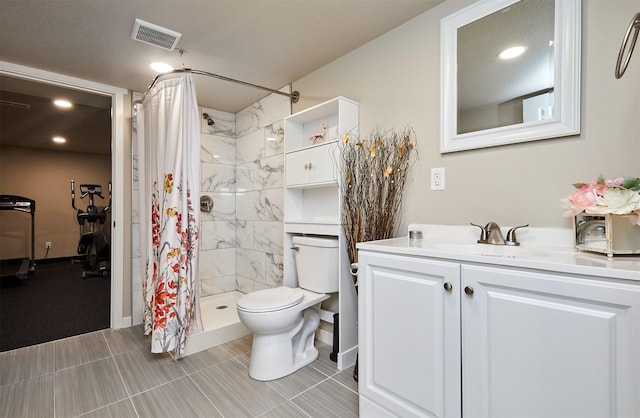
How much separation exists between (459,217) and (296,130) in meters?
1.53

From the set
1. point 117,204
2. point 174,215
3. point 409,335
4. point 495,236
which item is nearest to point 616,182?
point 495,236

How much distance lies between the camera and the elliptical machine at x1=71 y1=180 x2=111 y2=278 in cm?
403

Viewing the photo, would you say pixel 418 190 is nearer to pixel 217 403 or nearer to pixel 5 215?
pixel 217 403

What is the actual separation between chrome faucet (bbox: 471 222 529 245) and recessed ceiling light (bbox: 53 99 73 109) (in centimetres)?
384

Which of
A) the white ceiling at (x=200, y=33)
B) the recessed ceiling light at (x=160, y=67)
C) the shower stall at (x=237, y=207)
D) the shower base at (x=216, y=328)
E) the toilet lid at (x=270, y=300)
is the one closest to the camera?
the white ceiling at (x=200, y=33)

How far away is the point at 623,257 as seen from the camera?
97cm

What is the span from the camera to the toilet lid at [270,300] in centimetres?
179

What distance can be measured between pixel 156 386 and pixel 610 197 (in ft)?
7.81

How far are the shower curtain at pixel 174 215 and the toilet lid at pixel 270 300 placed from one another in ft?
1.63

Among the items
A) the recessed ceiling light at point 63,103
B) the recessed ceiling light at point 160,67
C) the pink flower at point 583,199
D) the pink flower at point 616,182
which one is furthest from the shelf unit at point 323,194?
the recessed ceiling light at point 63,103

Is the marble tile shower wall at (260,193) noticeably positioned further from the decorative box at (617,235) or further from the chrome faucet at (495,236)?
the decorative box at (617,235)

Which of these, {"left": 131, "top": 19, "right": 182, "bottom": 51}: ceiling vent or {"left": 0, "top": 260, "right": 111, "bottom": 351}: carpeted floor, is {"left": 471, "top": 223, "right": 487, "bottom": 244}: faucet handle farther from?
{"left": 0, "top": 260, "right": 111, "bottom": 351}: carpeted floor

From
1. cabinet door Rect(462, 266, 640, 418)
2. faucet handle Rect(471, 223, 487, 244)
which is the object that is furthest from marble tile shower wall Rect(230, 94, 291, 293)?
cabinet door Rect(462, 266, 640, 418)

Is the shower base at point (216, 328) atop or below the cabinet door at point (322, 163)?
below
